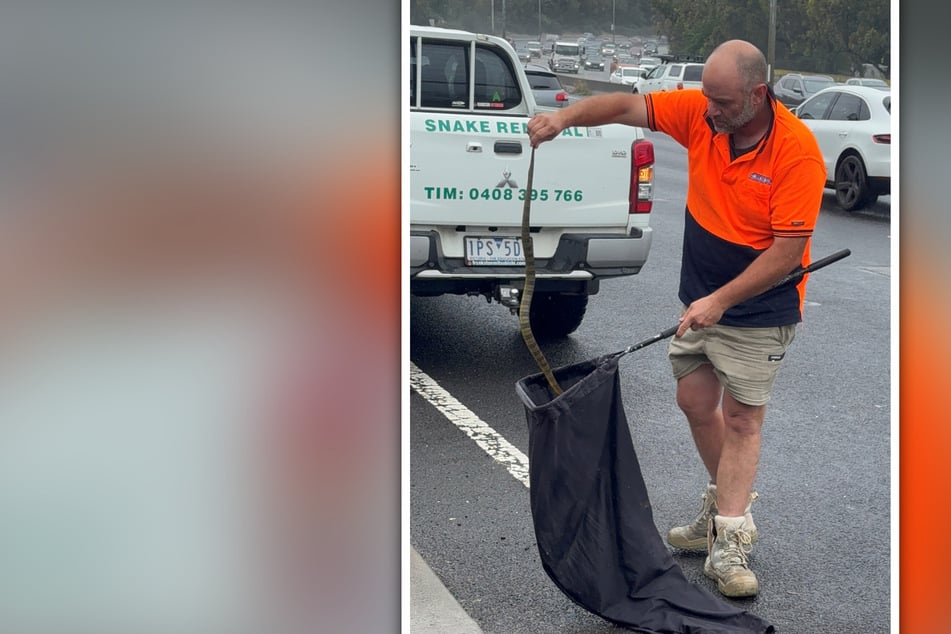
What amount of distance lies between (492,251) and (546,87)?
0.72 m

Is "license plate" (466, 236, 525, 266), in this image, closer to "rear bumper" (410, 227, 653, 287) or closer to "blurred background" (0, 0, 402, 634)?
"rear bumper" (410, 227, 653, 287)

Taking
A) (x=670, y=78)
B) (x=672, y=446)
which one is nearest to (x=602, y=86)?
(x=670, y=78)

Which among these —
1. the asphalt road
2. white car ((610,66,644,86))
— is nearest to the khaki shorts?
the asphalt road

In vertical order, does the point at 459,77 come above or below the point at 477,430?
above

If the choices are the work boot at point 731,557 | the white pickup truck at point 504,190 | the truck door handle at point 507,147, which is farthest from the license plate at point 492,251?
the work boot at point 731,557

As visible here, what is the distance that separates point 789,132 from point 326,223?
1336 millimetres

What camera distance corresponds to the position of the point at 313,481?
3.54 m

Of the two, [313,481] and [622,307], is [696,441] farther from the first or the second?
[313,481]

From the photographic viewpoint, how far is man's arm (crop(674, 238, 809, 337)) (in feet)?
12.0

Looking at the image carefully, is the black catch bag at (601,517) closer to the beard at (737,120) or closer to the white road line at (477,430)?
the white road line at (477,430)

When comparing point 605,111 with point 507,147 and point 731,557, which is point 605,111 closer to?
point 507,147

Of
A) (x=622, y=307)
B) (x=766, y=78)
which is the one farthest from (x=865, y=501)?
(x=766, y=78)

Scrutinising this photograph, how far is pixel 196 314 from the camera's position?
3.46 metres

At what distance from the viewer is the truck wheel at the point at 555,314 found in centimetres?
445
